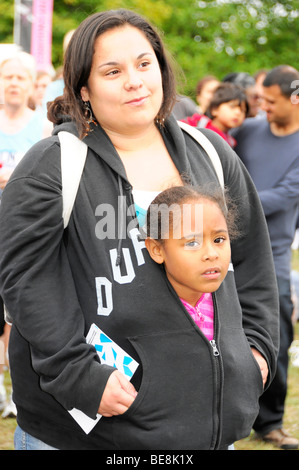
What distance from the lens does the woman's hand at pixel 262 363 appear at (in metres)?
2.28

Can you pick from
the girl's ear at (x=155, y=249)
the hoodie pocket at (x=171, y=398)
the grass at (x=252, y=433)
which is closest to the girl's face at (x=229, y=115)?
the grass at (x=252, y=433)

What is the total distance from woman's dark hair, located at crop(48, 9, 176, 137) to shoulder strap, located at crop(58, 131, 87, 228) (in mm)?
63

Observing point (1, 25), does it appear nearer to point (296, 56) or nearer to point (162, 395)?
point (296, 56)

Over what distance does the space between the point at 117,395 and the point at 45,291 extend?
0.35 meters

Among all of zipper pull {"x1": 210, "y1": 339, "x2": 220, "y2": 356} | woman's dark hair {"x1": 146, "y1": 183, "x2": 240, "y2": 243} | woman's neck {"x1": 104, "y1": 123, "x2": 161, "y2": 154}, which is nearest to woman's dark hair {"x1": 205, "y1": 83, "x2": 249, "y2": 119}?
woman's neck {"x1": 104, "y1": 123, "x2": 161, "y2": 154}

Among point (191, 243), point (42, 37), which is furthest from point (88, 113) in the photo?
point (42, 37)

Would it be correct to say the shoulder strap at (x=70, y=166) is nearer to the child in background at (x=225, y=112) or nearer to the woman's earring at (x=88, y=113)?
the woman's earring at (x=88, y=113)

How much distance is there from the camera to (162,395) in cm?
199

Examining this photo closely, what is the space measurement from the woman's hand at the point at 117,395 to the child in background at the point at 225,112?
3.23 m

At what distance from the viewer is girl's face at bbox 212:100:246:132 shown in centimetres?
516

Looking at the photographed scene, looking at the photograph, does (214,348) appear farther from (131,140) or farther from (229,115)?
(229,115)

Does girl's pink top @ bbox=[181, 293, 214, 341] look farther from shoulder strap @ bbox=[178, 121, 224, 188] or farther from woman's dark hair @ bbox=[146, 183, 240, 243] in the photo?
shoulder strap @ bbox=[178, 121, 224, 188]

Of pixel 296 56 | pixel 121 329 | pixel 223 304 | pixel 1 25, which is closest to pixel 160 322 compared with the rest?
pixel 121 329

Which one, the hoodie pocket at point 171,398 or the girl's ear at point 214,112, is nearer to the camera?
the hoodie pocket at point 171,398
